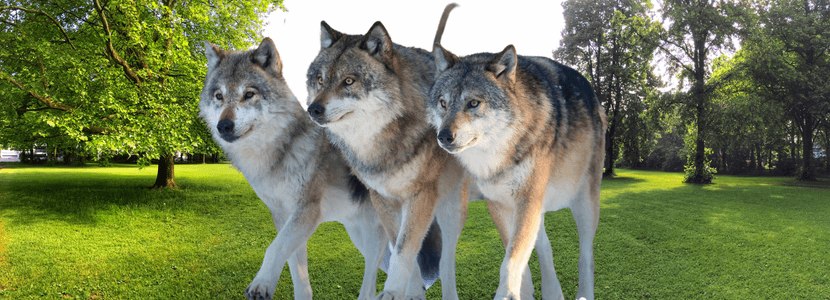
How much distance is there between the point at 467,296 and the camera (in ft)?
13.8

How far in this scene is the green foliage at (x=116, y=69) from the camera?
8.01m

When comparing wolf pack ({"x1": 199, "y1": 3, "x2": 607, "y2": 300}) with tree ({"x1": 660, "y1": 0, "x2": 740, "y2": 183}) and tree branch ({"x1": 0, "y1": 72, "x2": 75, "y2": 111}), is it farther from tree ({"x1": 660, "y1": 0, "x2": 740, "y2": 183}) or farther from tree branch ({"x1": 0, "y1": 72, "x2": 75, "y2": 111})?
tree ({"x1": 660, "y1": 0, "x2": 740, "y2": 183})

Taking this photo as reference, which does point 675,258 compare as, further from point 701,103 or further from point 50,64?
point 50,64

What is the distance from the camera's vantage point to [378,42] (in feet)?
5.98

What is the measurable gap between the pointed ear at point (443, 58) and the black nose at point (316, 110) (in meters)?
0.60

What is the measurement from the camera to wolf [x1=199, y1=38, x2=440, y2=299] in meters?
2.03

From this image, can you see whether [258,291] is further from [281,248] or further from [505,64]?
[505,64]

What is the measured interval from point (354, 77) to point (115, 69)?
10724mm

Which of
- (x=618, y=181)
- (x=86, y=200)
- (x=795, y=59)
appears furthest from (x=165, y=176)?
(x=795, y=59)

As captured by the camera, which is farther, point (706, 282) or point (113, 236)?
point (113, 236)

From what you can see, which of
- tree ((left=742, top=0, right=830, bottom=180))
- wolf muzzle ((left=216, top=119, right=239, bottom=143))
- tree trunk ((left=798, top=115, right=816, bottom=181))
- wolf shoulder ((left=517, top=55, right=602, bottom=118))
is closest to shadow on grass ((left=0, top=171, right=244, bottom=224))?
wolf muzzle ((left=216, top=119, right=239, bottom=143))

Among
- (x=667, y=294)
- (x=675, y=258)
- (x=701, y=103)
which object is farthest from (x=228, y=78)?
(x=701, y=103)

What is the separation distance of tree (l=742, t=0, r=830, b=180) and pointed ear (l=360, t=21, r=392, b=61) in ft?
69.8

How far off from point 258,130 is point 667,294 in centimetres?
489
